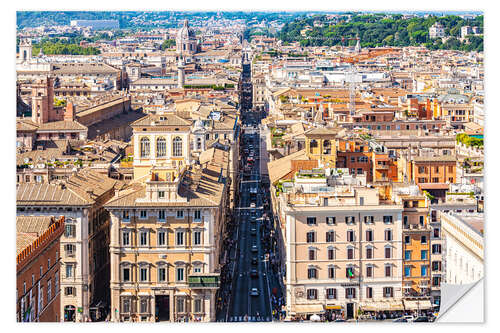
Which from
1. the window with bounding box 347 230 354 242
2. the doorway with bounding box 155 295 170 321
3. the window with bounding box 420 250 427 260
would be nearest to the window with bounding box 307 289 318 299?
the window with bounding box 347 230 354 242

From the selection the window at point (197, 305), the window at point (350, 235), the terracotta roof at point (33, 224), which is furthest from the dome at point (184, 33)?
the terracotta roof at point (33, 224)

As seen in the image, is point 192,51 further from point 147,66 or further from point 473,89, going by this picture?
point 473,89

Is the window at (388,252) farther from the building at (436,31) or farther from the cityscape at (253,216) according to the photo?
the building at (436,31)

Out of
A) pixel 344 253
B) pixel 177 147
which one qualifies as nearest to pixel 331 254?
pixel 344 253

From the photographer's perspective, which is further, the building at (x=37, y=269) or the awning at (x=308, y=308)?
the awning at (x=308, y=308)

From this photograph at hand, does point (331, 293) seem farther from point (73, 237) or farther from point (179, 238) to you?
point (73, 237)

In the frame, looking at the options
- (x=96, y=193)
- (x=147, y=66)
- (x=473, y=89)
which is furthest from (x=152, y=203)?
(x=147, y=66)
